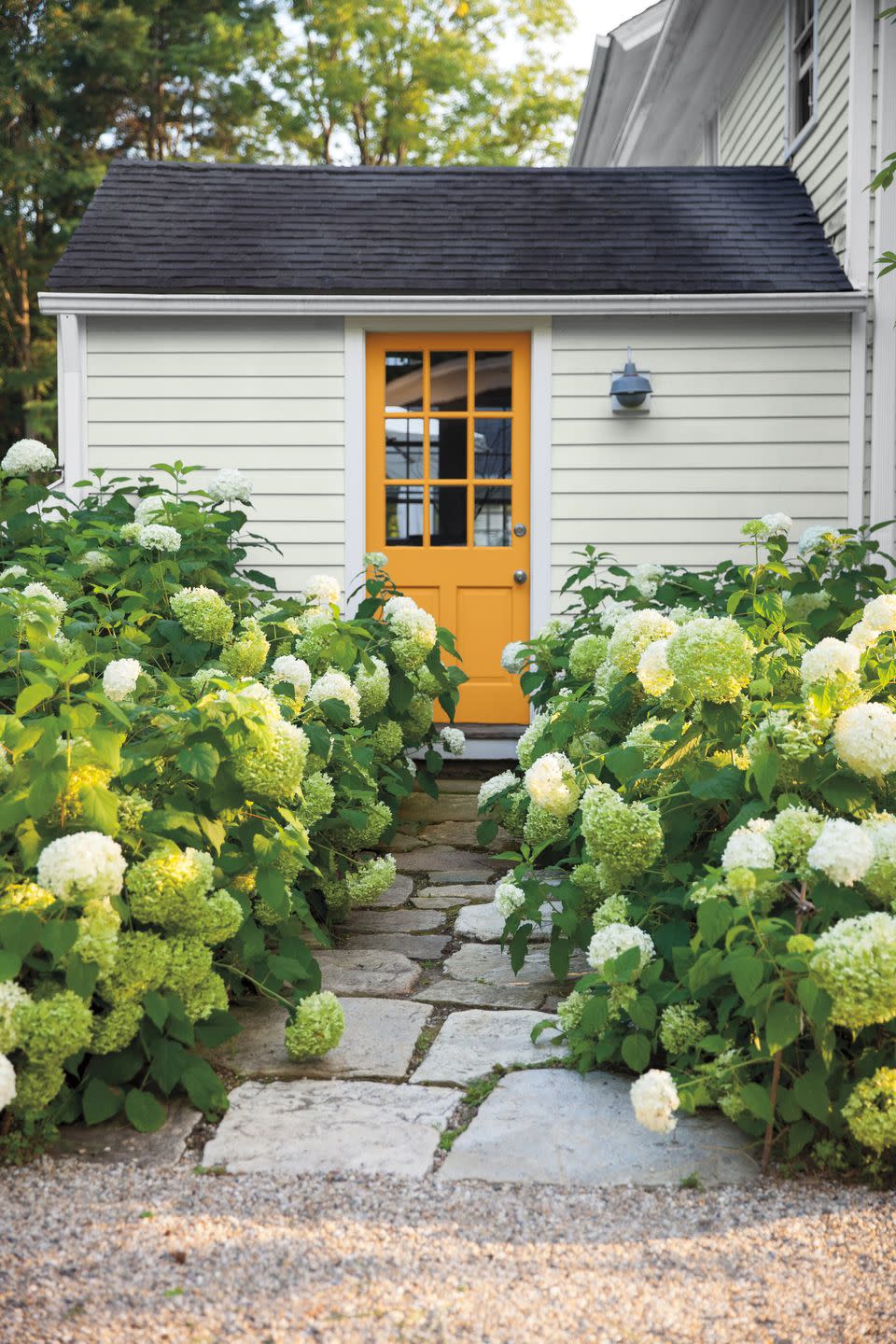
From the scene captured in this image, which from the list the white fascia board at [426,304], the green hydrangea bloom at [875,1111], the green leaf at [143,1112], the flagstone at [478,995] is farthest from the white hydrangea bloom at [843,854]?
the white fascia board at [426,304]

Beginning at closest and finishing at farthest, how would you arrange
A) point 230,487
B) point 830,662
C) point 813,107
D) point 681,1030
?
point 681,1030 < point 830,662 < point 230,487 < point 813,107

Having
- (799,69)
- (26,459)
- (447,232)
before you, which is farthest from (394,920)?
(799,69)

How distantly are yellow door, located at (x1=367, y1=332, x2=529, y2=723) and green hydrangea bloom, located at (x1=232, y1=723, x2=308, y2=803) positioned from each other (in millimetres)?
3983

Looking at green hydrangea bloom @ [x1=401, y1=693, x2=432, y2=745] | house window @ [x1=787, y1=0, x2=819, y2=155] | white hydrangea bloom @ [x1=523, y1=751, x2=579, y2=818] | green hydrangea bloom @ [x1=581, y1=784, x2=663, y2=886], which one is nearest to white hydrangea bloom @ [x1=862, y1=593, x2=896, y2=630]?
green hydrangea bloom @ [x1=581, y1=784, x2=663, y2=886]

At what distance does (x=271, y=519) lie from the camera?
6414mm

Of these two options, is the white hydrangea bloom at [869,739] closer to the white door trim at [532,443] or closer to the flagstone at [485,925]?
the flagstone at [485,925]

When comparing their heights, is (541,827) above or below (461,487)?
below

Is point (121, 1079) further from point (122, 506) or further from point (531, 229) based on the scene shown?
point (531, 229)

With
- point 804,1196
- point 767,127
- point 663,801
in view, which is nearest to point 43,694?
point 663,801

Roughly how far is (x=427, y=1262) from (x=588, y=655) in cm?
243

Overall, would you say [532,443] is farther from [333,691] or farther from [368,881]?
[368,881]

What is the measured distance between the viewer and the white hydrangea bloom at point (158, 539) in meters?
4.21

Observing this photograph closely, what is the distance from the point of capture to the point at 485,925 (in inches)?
148

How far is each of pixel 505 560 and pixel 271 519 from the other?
1.23 metres
